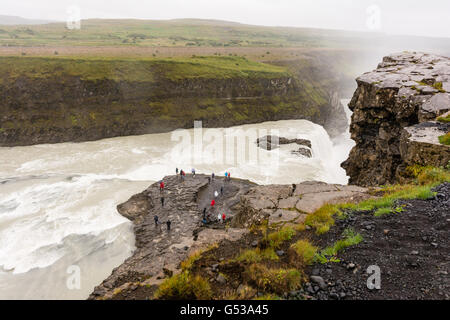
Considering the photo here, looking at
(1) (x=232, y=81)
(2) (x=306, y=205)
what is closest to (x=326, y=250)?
(2) (x=306, y=205)

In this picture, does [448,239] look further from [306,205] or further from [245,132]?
[245,132]

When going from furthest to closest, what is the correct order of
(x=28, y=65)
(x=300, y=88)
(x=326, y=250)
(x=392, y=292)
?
(x=300, y=88), (x=28, y=65), (x=326, y=250), (x=392, y=292)

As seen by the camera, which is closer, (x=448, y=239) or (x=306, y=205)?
(x=448, y=239)

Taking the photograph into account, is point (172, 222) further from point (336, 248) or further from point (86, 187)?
point (336, 248)

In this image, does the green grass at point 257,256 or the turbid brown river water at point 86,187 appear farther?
the turbid brown river water at point 86,187

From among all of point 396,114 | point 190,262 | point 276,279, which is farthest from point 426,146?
point 190,262

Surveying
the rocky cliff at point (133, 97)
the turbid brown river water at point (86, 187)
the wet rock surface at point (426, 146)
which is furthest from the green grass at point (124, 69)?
the wet rock surface at point (426, 146)

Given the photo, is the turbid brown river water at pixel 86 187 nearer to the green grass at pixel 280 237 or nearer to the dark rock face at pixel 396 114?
the dark rock face at pixel 396 114
